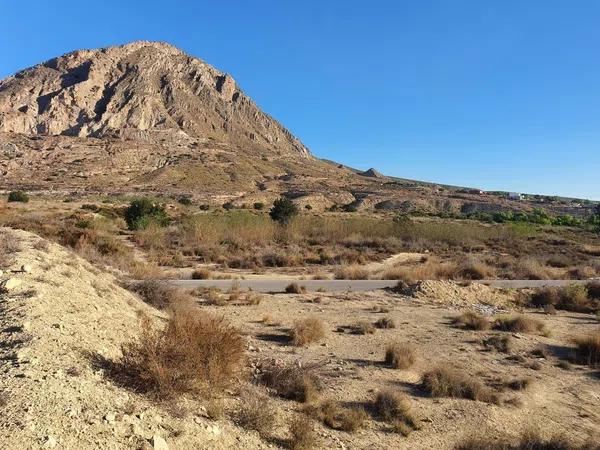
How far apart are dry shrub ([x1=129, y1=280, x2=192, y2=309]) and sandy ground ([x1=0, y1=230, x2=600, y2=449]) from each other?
130 cm

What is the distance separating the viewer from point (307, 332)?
1212cm

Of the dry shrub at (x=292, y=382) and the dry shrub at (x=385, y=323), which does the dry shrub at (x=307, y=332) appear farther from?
the dry shrub at (x=292, y=382)

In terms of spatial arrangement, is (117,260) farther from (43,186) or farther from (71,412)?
(43,186)

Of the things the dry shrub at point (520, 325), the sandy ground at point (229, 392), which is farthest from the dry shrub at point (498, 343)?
the dry shrub at point (520, 325)

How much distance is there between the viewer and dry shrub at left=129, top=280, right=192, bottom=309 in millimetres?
13672

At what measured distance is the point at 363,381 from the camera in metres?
9.55

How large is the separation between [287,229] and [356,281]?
17388mm

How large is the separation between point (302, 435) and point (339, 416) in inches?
52.1

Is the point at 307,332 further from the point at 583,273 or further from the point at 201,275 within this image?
the point at 583,273

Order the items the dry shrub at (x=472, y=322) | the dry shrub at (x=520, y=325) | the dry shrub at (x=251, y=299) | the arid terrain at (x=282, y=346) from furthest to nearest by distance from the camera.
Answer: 1. the dry shrub at (x=251, y=299)
2. the dry shrub at (x=472, y=322)
3. the dry shrub at (x=520, y=325)
4. the arid terrain at (x=282, y=346)

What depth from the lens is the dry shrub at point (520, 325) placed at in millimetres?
14477

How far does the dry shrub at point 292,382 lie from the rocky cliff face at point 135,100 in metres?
123

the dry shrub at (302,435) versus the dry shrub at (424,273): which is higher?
the dry shrub at (424,273)

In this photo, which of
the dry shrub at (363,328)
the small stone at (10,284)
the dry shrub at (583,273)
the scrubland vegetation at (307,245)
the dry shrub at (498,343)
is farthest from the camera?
the dry shrub at (583,273)
